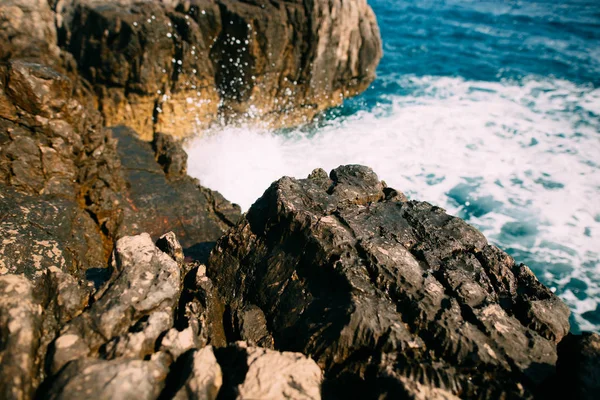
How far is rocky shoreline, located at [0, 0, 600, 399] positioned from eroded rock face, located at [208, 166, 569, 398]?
0.01m

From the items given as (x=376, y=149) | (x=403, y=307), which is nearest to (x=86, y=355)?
(x=403, y=307)

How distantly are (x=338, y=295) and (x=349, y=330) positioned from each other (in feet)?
1.22

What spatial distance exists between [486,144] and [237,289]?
36.7 ft

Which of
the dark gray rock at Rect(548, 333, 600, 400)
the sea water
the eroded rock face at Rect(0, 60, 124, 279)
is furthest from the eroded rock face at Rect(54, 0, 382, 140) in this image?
the dark gray rock at Rect(548, 333, 600, 400)

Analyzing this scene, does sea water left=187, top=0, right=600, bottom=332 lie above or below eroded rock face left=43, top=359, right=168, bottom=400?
below

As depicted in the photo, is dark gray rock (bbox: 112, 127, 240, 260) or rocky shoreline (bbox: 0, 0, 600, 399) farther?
dark gray rock (bbox: 112, 127, 240, 260)

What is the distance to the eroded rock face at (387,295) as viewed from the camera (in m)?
2.94

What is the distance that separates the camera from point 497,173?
11219 millimetres

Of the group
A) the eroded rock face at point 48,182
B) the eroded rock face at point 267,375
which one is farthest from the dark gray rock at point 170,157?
the eroded rock face at point 267,375

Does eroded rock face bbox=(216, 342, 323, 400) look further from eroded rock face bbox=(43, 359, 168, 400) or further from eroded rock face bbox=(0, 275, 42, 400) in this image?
eroded rock face bbox=(0, 275, 42, 400)

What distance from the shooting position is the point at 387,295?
135 inches

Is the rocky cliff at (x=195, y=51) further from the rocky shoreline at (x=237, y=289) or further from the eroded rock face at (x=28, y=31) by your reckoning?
the rocky shoreline at (x=237, y=289)

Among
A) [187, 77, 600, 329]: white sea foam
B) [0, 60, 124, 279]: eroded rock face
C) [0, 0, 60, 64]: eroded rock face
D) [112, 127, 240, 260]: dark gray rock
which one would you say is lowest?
[187, 77, 600, 329]: white sea foam

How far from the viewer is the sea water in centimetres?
920
